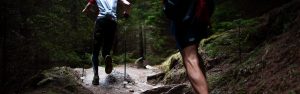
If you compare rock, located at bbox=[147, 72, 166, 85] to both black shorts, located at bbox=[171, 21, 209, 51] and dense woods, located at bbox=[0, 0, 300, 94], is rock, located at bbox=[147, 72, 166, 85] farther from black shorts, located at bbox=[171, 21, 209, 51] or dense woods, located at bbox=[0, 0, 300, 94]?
black shorts, located at bbox=[171, 21, 209, 51]

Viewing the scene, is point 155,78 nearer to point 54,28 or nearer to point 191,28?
point 54,28

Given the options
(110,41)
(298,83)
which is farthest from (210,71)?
(298,83)

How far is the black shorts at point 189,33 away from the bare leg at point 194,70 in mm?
56

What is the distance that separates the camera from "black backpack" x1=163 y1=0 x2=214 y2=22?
445cm

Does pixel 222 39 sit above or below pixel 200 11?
below

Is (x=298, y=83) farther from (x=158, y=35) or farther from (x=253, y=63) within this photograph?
(x=158, y=35)

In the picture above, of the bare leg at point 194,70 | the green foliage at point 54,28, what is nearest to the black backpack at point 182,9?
the bare leg at point 194,70

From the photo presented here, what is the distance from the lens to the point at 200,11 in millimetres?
4422

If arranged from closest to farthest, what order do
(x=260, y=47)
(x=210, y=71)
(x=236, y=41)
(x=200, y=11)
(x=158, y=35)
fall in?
(x=200, y=11)
(x=260, y=47)
(x=210, y=71)
(x=236, y=41)
(x=158, y=35)

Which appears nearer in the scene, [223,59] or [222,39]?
[223,59]

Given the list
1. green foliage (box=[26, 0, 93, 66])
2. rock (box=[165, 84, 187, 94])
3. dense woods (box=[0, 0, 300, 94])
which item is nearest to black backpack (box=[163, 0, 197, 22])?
dense woods (box=[0, 0, 300, 94])

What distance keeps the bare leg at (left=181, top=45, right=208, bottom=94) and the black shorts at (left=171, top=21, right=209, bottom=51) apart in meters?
0.06

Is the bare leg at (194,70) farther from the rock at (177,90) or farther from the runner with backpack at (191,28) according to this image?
the rock at (177,90)

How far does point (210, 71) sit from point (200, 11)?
4.81 m
